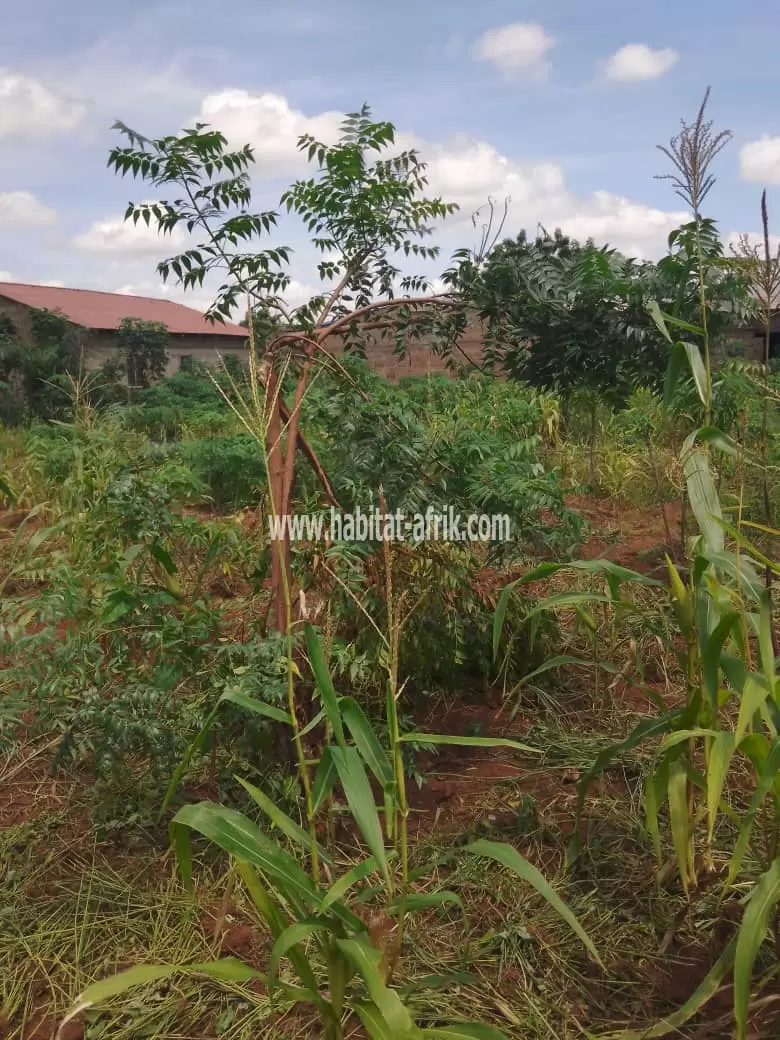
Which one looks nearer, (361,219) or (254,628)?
(254,628)

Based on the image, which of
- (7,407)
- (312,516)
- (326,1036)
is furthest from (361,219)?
(7,407)

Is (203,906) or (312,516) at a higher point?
(312,516)

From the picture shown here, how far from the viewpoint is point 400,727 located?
2398 mm

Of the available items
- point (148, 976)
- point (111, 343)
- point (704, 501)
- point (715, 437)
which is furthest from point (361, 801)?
point (111, 343)

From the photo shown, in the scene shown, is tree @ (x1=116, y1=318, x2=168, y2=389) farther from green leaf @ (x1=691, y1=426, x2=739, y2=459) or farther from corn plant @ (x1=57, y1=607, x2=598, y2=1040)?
corn plant @ (x1=57, y1=607, x2=598, y2=1040)

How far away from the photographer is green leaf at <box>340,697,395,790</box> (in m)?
1.47

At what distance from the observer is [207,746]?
241 centimetres

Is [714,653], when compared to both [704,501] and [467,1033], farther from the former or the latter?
[467,1033]

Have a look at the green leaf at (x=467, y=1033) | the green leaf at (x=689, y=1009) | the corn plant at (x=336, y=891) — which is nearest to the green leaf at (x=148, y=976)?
the corn plant at (x=336, y=891)

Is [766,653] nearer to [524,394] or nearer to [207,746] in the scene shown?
[207,746]

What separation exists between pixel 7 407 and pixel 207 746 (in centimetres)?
1138

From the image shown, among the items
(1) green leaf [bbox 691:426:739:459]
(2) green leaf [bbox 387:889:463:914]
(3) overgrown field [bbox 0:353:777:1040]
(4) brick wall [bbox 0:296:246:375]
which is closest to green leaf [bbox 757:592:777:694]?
(3) overgrown field [bbox 0:353:777:1040]

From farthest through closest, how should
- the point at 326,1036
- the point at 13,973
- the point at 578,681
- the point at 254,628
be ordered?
the point at 578,681 → the point at 254,628 → the point at 13,973 → the point at 326,1036

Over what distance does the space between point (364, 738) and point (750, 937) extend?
0.73 metres
